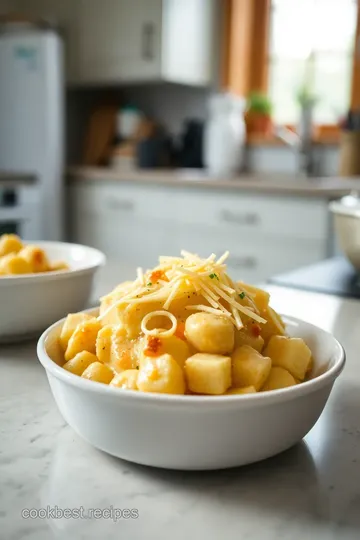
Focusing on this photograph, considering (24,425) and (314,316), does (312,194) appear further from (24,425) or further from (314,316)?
(24,425)

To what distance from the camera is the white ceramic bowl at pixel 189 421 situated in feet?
1.54

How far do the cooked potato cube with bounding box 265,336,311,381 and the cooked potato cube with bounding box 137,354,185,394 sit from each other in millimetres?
112

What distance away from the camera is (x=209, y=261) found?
24.4 inches

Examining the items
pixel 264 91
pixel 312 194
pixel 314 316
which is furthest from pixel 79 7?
pixel 314 316

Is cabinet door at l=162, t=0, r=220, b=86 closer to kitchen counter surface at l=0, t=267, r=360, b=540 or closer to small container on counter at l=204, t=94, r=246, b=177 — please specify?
small container on counter at l=204, t=94, r=246, b=177

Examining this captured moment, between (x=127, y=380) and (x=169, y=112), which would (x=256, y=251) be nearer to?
(x=169, y=112)

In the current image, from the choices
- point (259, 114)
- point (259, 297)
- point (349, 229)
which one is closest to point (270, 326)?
point (259, 297)

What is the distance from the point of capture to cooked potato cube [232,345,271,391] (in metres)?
0.52

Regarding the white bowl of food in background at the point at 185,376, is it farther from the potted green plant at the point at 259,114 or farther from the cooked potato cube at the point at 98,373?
the potted green plant at the point at 259,114

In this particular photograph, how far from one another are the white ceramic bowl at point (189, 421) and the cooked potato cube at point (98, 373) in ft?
0.10

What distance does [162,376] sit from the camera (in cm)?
49

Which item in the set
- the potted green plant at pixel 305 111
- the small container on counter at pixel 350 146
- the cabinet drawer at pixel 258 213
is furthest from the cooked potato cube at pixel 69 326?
the potted green plant at pixel 305 111

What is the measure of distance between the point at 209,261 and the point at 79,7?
137 inches

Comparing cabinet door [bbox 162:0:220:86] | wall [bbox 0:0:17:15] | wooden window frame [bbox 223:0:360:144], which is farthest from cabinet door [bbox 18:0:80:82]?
wooden window frame [bbox 223:0:360:144]
